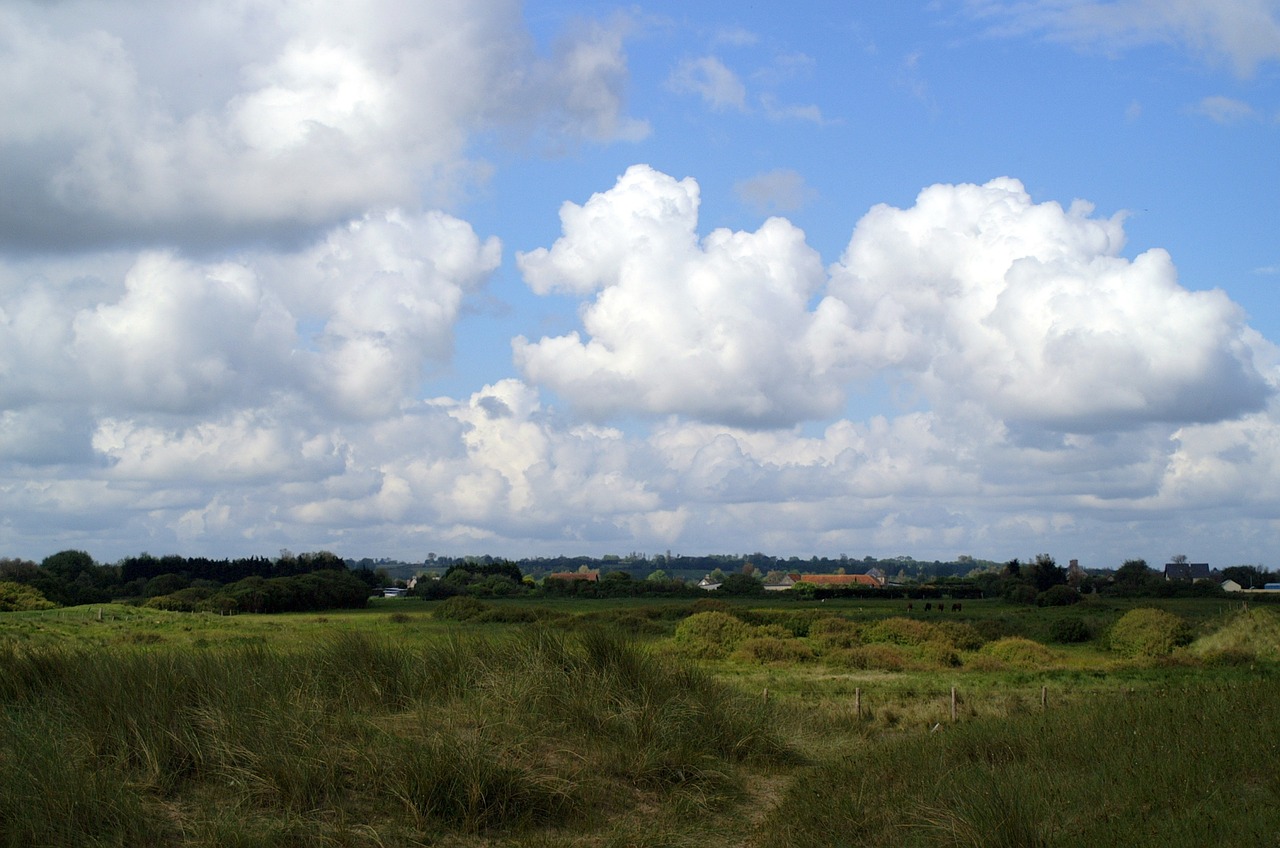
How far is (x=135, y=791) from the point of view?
9414 millimetres

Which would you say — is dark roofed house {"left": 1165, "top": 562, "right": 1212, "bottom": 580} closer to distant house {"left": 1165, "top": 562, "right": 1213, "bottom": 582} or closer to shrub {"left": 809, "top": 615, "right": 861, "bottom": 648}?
distant house {"left": 1165, "top": 562, "right": 1213, "bottom": 582}

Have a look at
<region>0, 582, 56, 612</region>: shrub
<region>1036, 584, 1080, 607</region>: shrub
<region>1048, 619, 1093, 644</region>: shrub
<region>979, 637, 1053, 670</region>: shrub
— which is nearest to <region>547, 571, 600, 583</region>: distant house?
<region>1036, 584, 1080, 607</region>: shrub

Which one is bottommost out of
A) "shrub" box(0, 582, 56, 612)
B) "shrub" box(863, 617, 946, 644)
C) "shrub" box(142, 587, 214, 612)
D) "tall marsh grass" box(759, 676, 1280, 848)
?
"shrub" box(863, 617, 946, 644)

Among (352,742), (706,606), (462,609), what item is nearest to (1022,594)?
(706,606)

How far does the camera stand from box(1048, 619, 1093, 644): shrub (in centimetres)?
5850

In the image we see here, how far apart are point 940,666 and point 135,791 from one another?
4304 centimetres

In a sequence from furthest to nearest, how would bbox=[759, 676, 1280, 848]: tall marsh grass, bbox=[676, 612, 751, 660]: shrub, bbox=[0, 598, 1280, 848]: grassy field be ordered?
bbox=[676, 612, 751, 660]: shrub, bbox=[0, 598, 1280, 848]: grassy field, bbox=[759, 676, 1280, 848]: tall marsh grass

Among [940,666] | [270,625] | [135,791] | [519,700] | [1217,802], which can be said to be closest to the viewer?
[1217,802]

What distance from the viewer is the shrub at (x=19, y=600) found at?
53.0 meters

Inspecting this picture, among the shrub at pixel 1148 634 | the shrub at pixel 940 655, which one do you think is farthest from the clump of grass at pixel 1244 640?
the shrub at pixel 940 655

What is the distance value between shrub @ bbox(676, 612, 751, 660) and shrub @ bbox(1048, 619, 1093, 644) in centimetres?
1933

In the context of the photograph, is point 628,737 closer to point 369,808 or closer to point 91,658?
point 369,808

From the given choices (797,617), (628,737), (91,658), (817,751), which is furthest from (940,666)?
(91,658)

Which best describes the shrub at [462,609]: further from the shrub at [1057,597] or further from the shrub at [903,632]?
the shrub at [1057,597]
